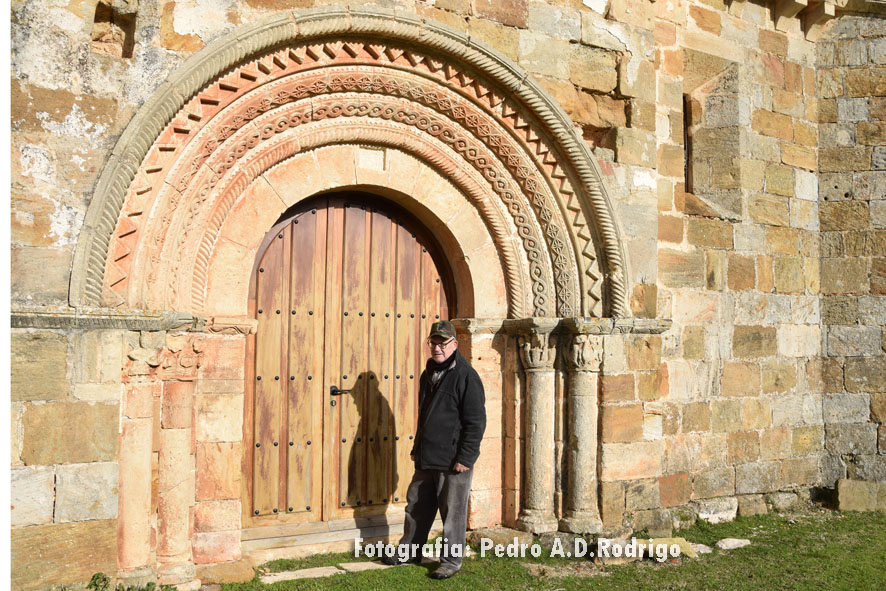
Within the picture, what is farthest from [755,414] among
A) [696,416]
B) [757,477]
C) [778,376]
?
[696,416]

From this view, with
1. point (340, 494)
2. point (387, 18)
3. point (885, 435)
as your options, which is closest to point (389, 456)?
point (340, 494)

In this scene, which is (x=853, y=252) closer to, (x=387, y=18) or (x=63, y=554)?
(x=387, y=18)

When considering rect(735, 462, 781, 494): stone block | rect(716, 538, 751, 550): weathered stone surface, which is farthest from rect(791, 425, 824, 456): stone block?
rect(716, 538, 751, 550): weathered stone surface

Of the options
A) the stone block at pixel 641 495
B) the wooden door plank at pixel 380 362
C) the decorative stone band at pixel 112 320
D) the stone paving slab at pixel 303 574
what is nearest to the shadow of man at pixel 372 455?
the wooden door plank at pixel 380 362

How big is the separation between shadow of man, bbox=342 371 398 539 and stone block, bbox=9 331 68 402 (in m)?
1.94

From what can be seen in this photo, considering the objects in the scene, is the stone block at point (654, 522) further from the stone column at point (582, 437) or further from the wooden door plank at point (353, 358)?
the wooden door plank at point (353, 358)

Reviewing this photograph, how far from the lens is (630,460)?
5.40m

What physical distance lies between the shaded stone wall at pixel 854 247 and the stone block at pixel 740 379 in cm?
88

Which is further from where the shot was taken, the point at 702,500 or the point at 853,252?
the point at 853,252

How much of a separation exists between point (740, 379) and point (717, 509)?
3.62ft

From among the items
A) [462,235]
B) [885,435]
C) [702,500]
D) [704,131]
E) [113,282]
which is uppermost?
[704,131]

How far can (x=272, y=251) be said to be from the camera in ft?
16.1

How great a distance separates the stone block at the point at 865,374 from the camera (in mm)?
6766

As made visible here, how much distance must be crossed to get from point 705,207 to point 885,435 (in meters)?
2.64
